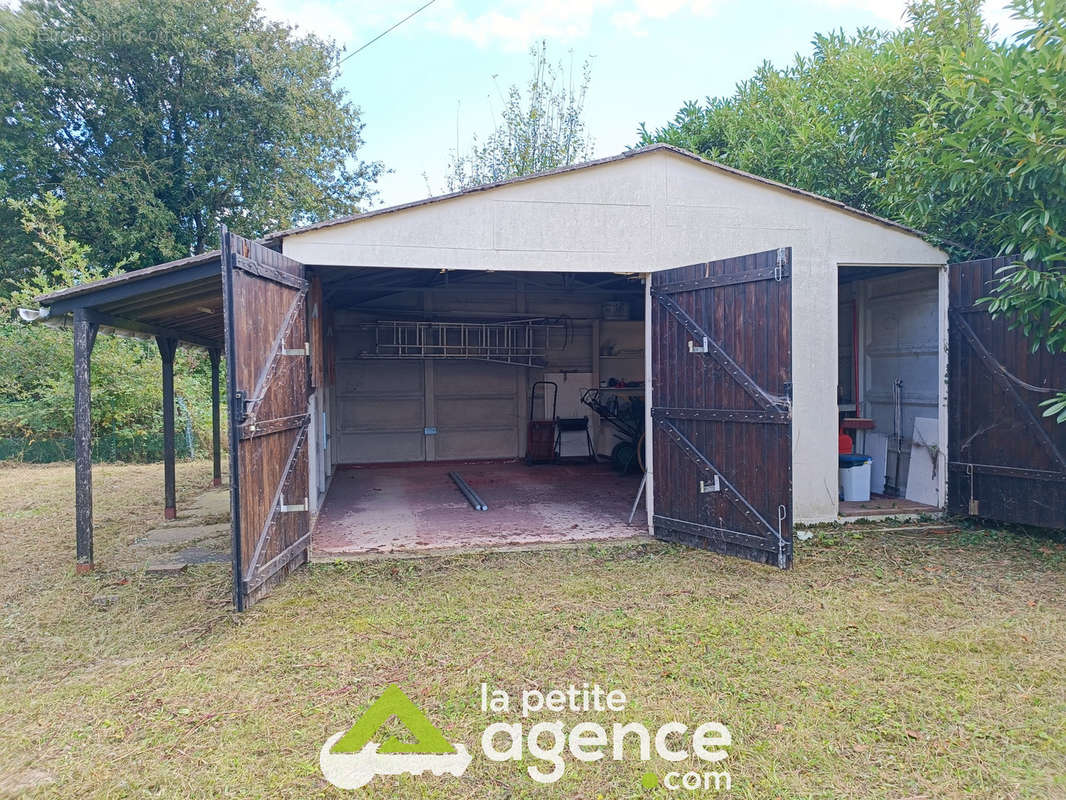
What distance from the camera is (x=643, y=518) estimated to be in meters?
5.82

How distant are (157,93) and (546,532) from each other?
46.1ft

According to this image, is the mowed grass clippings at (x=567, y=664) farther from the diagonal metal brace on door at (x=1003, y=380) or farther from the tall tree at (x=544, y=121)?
the tall tree at (x=544, y=121)

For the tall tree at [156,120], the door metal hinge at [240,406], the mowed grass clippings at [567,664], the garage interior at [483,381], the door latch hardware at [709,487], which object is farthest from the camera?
the tall tree at [156,120]

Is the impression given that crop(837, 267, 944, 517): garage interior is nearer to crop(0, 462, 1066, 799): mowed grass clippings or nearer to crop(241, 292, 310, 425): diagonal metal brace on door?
crop(0, 462, 1066, 799): mowed grass clippings

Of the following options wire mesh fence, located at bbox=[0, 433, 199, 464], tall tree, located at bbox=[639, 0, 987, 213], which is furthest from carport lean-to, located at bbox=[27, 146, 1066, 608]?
Answer: wire mesh fence, located at bbox=[0, 433, 199, 464]

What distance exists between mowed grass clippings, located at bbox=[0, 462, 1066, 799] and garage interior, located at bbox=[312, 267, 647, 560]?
327 cm

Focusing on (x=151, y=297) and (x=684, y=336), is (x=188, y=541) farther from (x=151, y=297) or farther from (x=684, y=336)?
(x=684, y=336)

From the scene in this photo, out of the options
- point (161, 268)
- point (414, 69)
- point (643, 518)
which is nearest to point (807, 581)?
point (643, 518)

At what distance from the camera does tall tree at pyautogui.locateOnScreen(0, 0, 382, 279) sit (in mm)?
13008

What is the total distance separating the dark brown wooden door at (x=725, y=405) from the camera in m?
4.36

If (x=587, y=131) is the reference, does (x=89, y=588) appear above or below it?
below

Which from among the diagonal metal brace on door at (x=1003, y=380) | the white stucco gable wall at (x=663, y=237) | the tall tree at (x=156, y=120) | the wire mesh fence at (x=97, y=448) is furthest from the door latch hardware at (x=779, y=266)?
the tall tree at (x=156, y=120)

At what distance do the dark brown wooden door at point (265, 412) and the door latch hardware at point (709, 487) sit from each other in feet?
9.51

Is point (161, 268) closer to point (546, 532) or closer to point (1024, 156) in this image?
point (546, 532)
